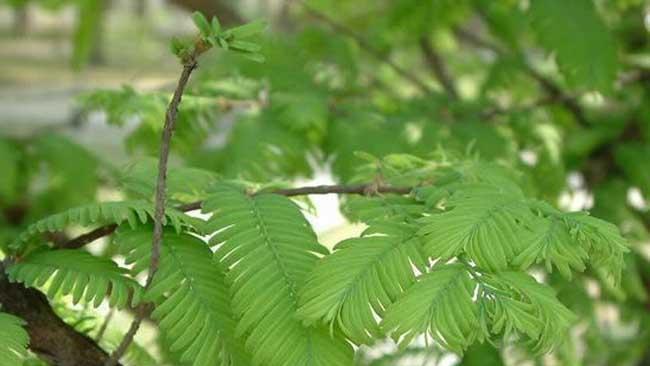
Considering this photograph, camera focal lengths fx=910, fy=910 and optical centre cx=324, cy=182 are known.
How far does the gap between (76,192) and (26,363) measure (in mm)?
1225

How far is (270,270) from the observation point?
2.18 feet

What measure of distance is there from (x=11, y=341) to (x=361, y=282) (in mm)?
245

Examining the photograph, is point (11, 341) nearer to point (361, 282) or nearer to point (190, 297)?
point (190, 297)

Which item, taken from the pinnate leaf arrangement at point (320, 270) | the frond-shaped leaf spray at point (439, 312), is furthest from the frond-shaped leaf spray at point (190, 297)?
the frond-shaped leaf spray at point (439, 312)

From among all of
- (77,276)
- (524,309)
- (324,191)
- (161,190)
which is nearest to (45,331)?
(77,276)

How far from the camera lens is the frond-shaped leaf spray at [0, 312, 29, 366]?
0.62 m

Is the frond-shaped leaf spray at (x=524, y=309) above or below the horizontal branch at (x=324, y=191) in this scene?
below

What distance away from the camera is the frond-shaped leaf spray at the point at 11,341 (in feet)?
2.02

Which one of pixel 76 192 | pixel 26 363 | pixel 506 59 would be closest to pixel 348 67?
pixel 506 59

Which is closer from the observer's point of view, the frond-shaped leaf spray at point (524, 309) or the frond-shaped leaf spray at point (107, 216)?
the frond-shaped leaf spray at point (524, 309)

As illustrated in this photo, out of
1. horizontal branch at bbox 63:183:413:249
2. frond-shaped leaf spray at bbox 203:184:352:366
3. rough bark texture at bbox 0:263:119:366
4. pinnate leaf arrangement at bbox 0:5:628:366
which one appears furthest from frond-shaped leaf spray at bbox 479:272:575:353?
rough bark texture at bbox 0:263:119:366

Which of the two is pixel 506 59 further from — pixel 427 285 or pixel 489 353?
pixel 427 285

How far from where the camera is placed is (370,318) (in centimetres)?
60

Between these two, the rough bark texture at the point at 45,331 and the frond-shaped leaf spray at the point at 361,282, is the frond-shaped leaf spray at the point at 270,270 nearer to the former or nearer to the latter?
the frond-shaped leaf spray at the point at 361,282
